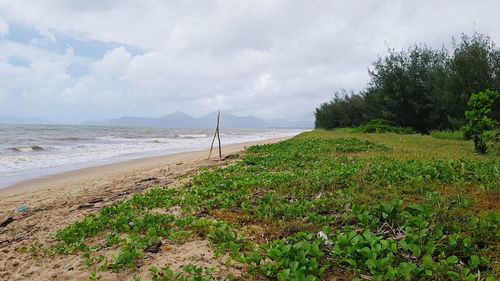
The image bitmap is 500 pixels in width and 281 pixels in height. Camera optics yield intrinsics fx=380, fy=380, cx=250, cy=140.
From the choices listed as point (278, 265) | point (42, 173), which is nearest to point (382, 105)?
point (42, 173)

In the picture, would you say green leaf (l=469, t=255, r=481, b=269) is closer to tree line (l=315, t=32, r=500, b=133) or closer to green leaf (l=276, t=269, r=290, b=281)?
green leaf (l=276, t=269, r=290, b=281)

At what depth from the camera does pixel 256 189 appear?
24.4 feet

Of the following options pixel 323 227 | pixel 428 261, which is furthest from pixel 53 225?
pixel 428 261

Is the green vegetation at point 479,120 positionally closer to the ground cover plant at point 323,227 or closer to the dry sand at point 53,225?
the ground cover plant at point 323,227

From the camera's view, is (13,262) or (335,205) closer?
(13,262)

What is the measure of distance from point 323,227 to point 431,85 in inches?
1088

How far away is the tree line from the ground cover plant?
17.7m

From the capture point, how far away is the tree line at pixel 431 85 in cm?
2252

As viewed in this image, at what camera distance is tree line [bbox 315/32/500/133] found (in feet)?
73.9

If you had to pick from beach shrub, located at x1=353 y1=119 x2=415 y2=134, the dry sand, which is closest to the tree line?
beach shrub, located at x1=353 y1=119 x2=415 y2=134

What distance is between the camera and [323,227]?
468cm

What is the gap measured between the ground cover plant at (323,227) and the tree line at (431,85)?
17.7 metres

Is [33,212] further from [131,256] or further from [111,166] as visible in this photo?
[111,166]

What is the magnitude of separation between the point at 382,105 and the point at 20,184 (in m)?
30.2
